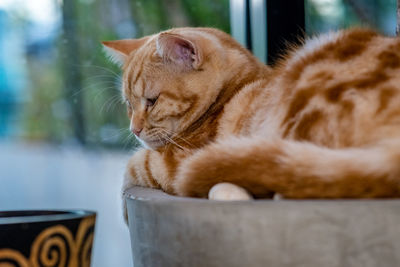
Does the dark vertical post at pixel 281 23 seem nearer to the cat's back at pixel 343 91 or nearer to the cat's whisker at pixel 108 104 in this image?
the cat's whisker at pixel 108 104

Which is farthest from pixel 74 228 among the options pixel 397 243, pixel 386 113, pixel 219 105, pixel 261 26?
pixel 261 26

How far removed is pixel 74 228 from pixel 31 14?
5.87 feet

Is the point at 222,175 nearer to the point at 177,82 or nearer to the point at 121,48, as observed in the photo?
the point at 177,82

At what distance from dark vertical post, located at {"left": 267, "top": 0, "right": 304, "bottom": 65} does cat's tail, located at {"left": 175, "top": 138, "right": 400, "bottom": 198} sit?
1.21 meters

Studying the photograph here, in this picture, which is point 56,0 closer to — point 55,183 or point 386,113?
point 55,183

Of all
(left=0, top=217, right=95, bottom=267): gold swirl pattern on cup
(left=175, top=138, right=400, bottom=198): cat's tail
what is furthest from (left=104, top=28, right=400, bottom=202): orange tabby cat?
(left=0, top=217, right=95, bottom=267): gold swirl pattern on cup

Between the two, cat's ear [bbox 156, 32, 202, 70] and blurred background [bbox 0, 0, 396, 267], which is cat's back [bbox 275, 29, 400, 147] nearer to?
cat's ear [bbox 156, 32, 202, 70]

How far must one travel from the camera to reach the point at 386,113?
0.83 m

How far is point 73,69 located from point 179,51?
112 centimetres

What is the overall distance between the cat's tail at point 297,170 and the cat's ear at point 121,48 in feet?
2.24

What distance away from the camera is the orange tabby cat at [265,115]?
757mm

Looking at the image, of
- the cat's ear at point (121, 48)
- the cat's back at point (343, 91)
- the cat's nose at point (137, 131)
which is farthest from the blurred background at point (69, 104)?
the cat's back at point (343, 91)

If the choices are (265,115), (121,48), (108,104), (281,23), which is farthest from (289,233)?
(108,104)

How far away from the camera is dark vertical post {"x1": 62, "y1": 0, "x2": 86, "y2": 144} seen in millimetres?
2225
